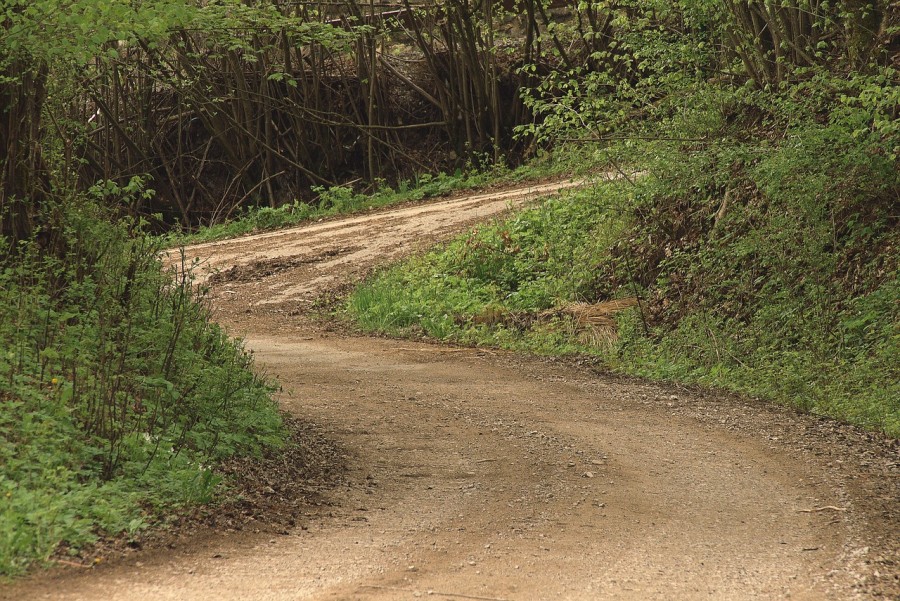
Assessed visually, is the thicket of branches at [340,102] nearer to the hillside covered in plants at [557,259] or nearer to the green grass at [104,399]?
the hillside covered in plants at [557,259]

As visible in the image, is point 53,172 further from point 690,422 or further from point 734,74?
point 734,74

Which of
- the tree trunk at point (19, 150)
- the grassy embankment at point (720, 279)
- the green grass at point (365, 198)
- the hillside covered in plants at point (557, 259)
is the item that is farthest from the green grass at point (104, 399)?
the green grass at point (365, 198)

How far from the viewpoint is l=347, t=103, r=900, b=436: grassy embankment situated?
1162cm

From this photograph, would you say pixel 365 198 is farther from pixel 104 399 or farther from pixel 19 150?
pixel 104 399

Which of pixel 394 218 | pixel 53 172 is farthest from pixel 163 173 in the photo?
pixel 53 172

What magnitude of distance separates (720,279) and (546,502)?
7.52 m

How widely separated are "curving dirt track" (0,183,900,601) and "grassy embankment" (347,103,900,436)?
0.90 m

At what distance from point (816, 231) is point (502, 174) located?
13.9 m

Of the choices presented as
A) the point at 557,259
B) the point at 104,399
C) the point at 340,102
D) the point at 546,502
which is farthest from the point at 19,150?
the point at 340,102

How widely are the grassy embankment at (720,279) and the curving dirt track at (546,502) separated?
2.96 feet

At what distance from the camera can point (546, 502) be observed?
7191mm

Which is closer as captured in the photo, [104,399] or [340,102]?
[104,399]

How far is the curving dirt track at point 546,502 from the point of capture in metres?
5.43

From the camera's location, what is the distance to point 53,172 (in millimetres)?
9844
